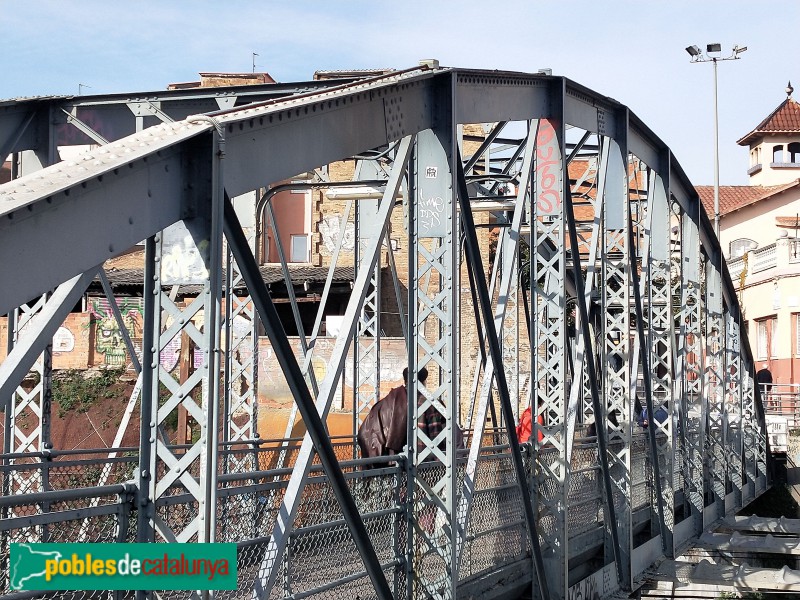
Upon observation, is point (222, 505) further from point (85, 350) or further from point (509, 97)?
point (85, 350)

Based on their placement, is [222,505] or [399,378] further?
[399,378]

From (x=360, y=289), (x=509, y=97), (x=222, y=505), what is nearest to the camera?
(x=360, y=289)

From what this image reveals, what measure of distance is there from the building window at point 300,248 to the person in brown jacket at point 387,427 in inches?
1316

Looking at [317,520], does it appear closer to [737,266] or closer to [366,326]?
[366,326]

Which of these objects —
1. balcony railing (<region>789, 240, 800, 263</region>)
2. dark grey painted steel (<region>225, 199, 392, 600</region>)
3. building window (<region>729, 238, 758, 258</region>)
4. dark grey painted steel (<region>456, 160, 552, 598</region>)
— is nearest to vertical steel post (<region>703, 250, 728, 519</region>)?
dark grey painted steel (<region>456, 160, 552, 598</region>)

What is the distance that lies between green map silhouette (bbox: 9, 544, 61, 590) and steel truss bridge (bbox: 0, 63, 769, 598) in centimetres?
58

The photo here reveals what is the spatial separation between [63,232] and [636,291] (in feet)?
36.9

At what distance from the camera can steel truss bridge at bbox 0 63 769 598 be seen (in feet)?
18.3

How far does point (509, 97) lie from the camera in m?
11.0

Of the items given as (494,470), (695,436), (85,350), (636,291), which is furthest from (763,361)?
(494,470)

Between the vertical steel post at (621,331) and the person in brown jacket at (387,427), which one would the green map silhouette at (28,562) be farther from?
the vertical steel post at (621,331)

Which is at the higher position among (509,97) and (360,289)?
(509,97)

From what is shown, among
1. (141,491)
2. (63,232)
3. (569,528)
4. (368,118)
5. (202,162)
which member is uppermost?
(368,118)

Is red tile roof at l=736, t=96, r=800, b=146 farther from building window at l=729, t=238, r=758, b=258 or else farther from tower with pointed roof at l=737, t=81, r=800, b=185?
building window at l=729, t=238, r=758, b=258
